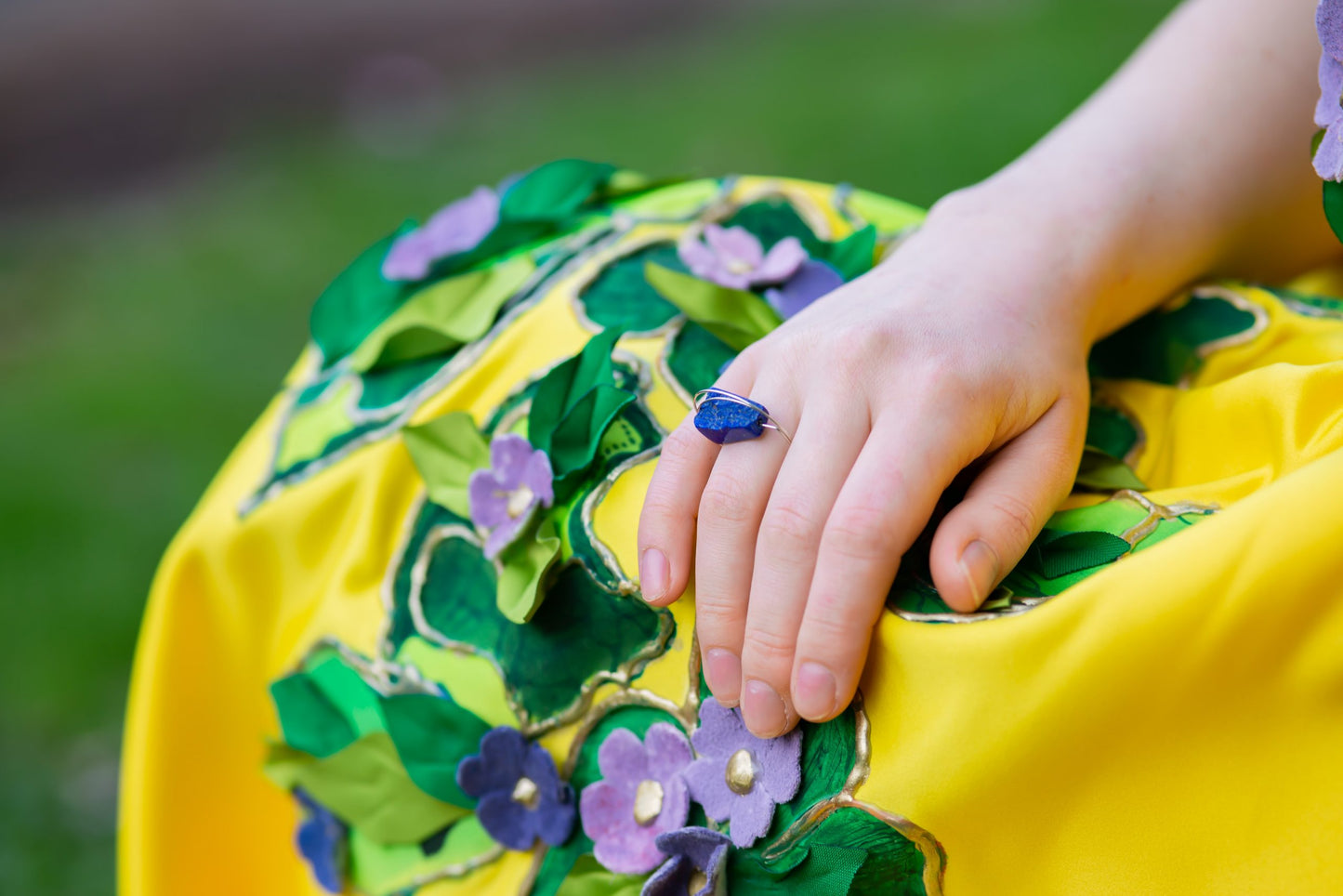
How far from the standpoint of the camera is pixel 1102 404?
724 mm

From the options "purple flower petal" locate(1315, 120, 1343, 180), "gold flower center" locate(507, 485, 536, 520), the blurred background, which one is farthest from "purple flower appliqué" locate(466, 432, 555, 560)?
the blurred background

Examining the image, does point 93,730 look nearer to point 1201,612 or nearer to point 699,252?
point 699,252

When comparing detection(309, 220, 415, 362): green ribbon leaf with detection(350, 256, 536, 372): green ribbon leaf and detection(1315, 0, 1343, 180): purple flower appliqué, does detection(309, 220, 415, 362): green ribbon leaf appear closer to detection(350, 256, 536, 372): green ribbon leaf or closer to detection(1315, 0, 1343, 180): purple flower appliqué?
detection(350, 256, 536, 372): green ribbon leaf

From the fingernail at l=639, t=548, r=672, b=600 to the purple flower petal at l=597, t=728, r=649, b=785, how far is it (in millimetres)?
95

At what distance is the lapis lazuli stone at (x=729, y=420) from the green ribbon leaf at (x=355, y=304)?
1.49 feet

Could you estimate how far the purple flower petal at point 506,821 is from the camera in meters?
0.66

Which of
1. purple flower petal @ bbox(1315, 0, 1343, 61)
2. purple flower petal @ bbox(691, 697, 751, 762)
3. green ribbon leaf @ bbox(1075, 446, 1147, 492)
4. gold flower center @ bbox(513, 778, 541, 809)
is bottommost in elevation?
gold flower center @ bbox(513, 778, 541, 809)

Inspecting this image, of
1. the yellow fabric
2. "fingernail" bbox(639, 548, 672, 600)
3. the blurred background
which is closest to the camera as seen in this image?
the yellow fabric

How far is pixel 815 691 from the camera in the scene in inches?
20.4

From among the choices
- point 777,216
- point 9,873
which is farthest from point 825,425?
point 9,873

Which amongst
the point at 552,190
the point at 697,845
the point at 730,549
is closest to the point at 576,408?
the point at 730,549

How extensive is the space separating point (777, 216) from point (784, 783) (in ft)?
1.60

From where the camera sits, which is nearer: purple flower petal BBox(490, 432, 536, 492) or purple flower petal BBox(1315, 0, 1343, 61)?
purple flower petal BBox(1315, 0, 1343, 61)

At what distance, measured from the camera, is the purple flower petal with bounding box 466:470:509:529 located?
0.70m
